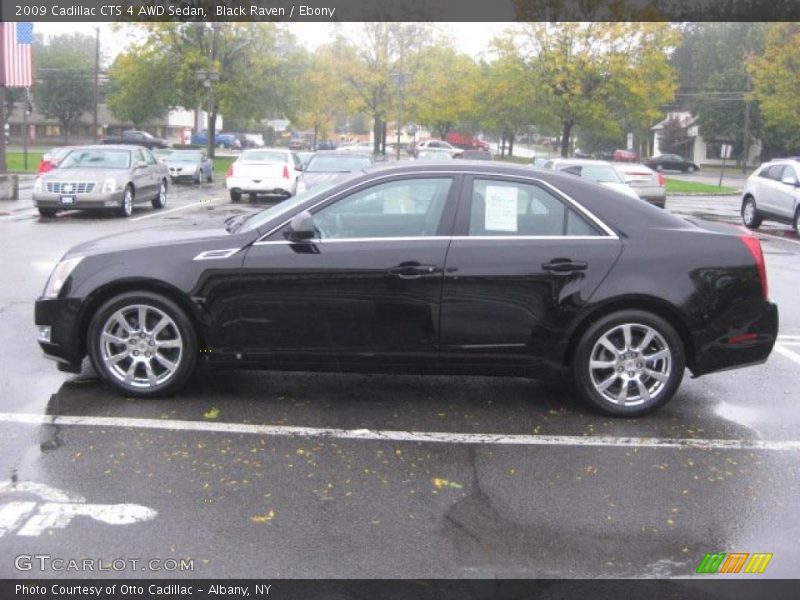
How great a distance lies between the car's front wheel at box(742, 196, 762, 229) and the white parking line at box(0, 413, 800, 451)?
52.2 feet

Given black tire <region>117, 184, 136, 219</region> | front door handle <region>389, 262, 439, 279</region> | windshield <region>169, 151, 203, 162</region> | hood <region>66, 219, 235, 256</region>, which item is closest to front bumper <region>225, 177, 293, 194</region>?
black tire <region>117, 184, 136, 219</region>

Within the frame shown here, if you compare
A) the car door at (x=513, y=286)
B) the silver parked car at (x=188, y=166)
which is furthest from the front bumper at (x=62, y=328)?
the silver parked car at (x=188, y=166)

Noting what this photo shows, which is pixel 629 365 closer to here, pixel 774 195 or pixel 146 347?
pixel 146 347

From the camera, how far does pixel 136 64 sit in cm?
4772

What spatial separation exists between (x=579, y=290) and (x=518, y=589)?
8.35 feet

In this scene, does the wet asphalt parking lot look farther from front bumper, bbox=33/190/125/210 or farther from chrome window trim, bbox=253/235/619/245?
front bumper, bbox=33/190/125/210

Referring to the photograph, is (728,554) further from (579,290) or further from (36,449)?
(36,449)

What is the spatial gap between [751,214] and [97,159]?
48.4 feet

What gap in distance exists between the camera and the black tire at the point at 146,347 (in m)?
5.77

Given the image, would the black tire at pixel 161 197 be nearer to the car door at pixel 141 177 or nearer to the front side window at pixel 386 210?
the car door at pixel 141 177

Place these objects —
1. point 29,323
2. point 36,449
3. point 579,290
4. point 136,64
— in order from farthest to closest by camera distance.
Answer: point 136,64 < point 29,323 < point 579,290 < point 36,449

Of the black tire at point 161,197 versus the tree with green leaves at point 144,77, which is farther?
the tree with green leaves at point 144,77

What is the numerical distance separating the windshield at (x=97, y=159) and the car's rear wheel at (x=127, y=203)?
0.61 meters

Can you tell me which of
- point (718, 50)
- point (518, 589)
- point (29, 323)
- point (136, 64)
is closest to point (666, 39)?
point (136, 64)
